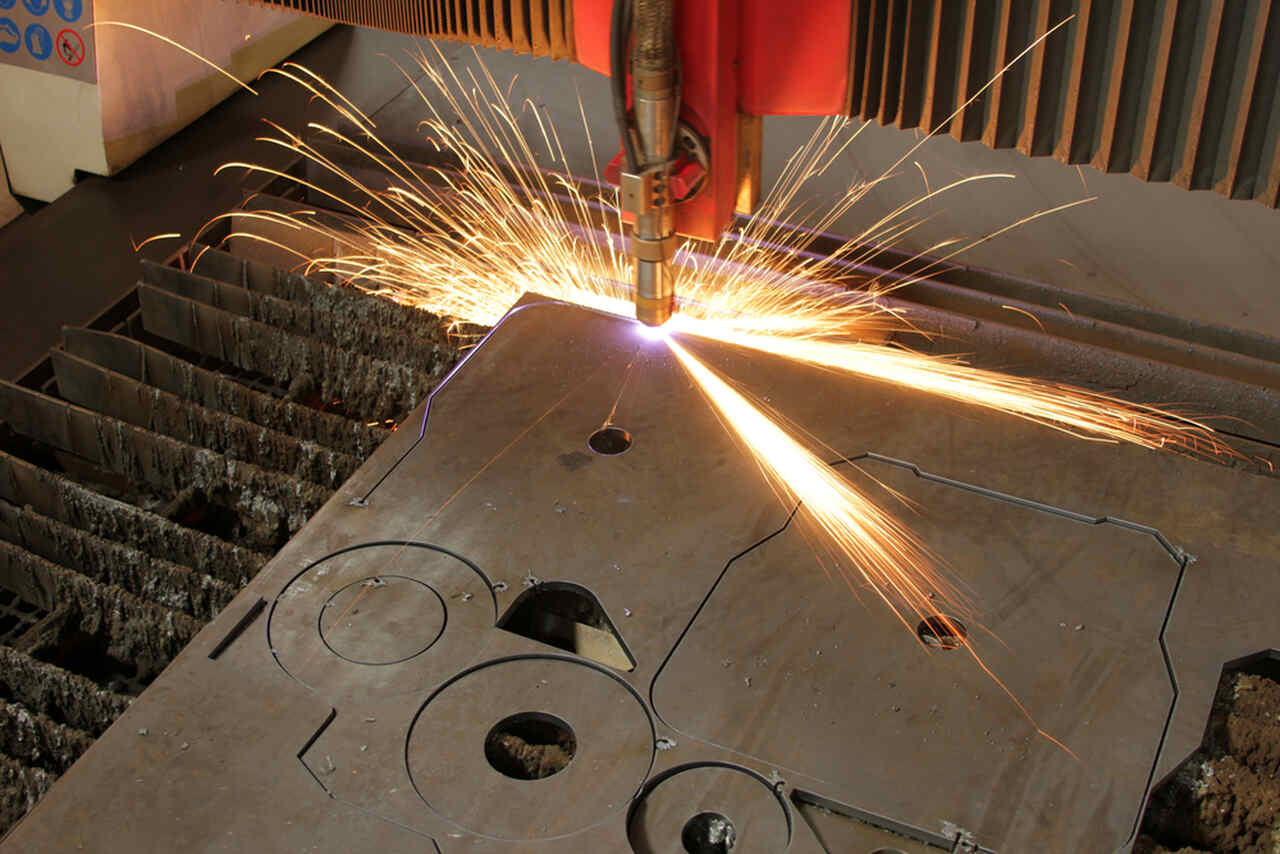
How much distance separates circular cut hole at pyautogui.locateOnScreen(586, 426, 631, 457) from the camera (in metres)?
2.46

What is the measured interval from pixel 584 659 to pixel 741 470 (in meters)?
0.49

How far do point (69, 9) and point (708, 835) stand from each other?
2.93m

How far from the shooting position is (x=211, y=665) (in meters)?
2.05

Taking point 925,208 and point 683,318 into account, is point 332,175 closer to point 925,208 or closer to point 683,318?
point 683,318

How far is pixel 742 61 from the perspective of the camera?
2148 mm

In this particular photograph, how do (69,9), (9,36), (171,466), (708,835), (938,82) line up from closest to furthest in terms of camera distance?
(708,835) → (938,82) → (171,466) → (69,9) → (9,36)

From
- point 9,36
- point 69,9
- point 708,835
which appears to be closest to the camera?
point 708,835

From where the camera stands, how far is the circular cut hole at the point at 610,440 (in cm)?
246

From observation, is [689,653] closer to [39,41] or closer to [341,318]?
[341,318]

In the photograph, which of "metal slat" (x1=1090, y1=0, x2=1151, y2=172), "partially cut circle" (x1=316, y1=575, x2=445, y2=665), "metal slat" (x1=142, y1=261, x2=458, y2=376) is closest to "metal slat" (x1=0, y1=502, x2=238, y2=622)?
"partially cut circle" (x1=316, y1=575, x2=445, y2=665)

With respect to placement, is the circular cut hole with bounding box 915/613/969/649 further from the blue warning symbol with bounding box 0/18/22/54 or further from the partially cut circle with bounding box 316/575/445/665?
the blue warning symbol with bounding box 0/18/22/54

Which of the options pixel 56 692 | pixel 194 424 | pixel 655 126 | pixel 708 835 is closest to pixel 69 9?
pixel 194 424

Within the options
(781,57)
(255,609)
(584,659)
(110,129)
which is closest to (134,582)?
(255,609)

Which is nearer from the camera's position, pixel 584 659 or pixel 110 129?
pixel 584 659
